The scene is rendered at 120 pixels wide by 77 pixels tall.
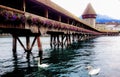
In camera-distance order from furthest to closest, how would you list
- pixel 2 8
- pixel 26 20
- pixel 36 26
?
1. pixel 36 26
2. pixel 26 20
3. pixel 2 8

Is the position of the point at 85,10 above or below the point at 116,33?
above

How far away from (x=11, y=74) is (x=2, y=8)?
3.18 m

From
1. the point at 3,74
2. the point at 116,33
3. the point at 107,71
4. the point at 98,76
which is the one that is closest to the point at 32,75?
the point at 3,74

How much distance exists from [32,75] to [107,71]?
362cm

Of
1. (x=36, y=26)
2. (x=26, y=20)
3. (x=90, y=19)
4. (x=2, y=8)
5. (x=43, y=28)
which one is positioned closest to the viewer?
(x=2, y=8)

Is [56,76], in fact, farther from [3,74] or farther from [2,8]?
[2,8]

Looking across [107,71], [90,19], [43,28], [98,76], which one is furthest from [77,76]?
[90,19]

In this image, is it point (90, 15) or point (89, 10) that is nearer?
point (90, 15)

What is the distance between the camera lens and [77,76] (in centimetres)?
966

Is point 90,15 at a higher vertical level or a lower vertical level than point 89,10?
lower

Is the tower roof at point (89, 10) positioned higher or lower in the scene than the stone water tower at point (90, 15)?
higher

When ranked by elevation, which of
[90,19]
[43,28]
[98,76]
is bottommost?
[98,76]

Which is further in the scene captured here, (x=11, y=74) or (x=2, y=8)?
(x=11, y=74)

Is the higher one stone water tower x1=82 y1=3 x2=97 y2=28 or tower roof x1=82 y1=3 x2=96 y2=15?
tower roof x1=82 y1=3 x2=96 y2=15
